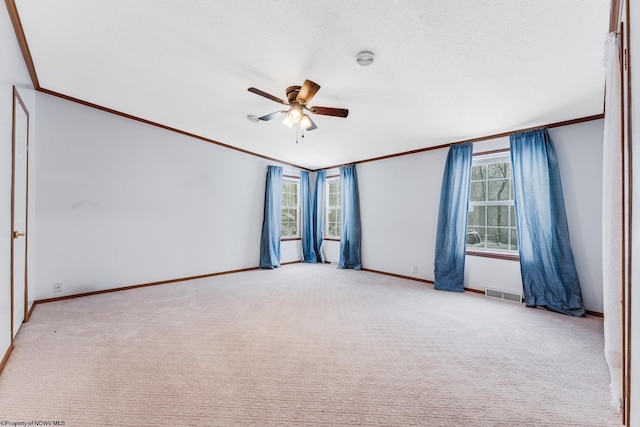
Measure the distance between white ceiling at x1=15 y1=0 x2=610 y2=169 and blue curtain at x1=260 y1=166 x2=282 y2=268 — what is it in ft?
6.72

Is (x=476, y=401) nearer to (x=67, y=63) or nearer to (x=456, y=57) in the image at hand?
(x=456, y=57)

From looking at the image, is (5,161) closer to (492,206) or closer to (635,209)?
(635,209)

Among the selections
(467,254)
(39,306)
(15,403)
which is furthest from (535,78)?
(39,306)

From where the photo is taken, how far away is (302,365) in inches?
80.7

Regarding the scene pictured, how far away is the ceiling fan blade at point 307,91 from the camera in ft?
7.94

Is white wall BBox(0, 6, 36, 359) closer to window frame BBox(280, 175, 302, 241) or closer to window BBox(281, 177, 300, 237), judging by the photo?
window frame BBox(280, 175, 302, 241)

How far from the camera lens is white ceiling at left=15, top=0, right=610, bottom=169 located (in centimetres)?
189

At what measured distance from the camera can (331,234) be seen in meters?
6.62

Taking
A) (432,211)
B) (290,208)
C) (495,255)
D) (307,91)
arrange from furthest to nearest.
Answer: (290,208) < (432,211) < (495,255) < (307,91)

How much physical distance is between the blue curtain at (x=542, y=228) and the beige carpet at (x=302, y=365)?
273 mm

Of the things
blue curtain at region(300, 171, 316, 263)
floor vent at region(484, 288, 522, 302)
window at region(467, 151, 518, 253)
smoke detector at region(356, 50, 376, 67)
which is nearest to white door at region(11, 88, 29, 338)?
smoke detector at region(356, 50, 376, 67)

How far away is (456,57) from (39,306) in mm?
5009

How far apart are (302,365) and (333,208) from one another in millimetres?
4737

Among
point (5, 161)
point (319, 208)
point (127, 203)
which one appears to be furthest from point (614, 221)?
point (319, 208)
